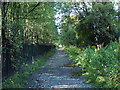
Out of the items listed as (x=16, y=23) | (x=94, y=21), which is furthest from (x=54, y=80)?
(x=94, y=21)

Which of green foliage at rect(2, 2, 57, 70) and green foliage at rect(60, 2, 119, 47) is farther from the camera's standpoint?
green foliage at rect(60, 2, 119, 47)

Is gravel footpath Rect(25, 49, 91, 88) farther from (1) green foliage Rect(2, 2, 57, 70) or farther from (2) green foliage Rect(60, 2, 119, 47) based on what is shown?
(2) green foliage Rect(60, 2, 119, 47)

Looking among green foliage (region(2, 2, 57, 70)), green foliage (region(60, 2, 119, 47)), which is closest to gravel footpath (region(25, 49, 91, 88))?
green foliage (region(2, 2, 57, 70))

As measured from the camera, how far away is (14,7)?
8.06m

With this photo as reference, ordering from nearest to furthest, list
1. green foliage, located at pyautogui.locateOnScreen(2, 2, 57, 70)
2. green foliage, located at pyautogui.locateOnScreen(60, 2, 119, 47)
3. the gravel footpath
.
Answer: green foliage, located at pyautogui.locateOnScreen(2, 2, 57, 70), the gravel footpath, green foliage, located at pyautogui.locateOnScreen(60, 2, 119, 47)

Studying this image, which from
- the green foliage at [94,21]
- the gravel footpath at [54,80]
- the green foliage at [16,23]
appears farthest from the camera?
the green foliage at [94,21]

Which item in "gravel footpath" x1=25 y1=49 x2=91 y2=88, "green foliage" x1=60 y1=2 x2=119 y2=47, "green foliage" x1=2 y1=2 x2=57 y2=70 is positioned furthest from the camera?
"green foliage" x1=60 y1=2 x2=119 y2=47

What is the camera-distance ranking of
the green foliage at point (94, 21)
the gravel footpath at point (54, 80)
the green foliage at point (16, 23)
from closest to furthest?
the green foliage at point (16, 23), the gravel footpath at point (54, 80), the green foliage at point (94, 21)

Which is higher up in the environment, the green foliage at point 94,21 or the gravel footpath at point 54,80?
the green foliage at point 94,21

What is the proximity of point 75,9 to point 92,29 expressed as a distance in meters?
2.59

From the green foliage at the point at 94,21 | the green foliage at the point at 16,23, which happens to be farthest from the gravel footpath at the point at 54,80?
the green foliage at the point at 94,21

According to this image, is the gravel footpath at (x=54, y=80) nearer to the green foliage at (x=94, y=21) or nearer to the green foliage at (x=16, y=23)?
the green foliage at (x=16, y=23)

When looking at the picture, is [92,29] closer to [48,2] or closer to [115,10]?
[115,10]

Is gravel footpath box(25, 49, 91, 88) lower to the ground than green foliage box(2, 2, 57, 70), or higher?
lower
